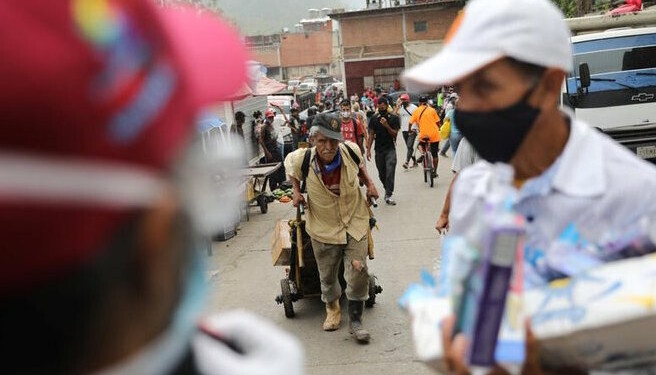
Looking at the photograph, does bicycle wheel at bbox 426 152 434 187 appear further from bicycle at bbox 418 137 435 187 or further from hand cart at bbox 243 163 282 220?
hand cart at bbox 243 163 282 220

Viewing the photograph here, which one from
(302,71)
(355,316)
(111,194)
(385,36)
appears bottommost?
(302,71)

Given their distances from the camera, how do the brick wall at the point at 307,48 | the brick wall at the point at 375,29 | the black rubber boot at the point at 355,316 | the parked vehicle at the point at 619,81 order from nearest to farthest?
1. the black rubber boot at the point at 355,316
2. the parked vehicle at the point at 619,81
3. the brick wall at the point at 375,29
4. the brick wall at the point at 307,48

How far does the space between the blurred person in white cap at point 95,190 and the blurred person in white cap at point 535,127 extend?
101cm

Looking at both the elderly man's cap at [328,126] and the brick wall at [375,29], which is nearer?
the elderly man's cap at [328,126]

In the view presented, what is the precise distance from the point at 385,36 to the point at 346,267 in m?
44.7

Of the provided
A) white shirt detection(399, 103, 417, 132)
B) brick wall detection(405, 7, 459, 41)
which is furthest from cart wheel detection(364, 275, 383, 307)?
brick wall detection(405, 7, 459, 41)

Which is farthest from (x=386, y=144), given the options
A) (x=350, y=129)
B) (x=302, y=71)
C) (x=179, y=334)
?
(x=302, y=71)

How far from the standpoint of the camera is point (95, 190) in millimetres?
649

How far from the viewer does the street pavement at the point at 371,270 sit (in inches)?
205

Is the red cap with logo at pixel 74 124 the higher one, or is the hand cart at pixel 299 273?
the red cap with logo at pixel 74 124

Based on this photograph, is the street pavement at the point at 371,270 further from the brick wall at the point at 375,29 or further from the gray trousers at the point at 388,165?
the brick wall at the point at 375,29

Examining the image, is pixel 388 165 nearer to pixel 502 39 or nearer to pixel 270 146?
pixel 270 146

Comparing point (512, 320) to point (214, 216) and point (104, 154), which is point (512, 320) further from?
point (104, 154)

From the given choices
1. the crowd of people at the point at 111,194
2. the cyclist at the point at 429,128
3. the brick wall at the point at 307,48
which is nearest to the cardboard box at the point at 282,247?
the crowd of people at the point at 111,194
